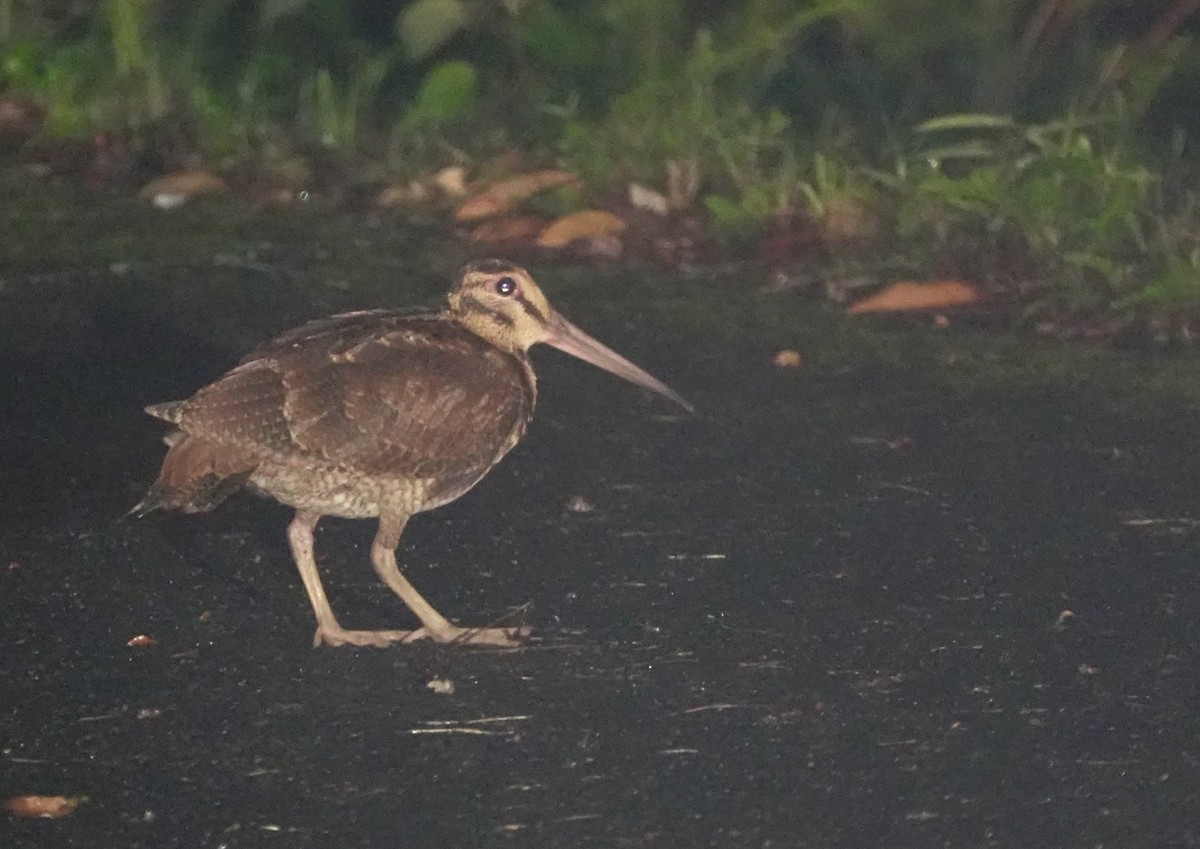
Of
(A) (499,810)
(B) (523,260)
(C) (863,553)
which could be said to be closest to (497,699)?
(A) (499,810)

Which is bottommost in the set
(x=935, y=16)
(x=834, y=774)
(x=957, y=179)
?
(x=834, y=774)

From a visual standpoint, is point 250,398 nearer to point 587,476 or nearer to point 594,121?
point 587,476

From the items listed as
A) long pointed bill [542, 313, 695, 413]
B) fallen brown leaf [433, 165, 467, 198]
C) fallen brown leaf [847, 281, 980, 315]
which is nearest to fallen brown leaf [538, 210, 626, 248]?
fallen brown leaf [433, 165, 467, 198]

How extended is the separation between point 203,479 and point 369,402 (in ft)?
1.40

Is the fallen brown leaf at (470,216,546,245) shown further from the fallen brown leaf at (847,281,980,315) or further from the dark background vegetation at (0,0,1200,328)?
the fallen brown leaf at (847,281,980,315)

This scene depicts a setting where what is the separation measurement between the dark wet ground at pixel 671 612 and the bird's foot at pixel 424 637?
0.04m

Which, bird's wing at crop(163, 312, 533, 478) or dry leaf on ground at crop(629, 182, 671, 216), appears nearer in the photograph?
bird's wing at crop(163, 312, 533, 478)

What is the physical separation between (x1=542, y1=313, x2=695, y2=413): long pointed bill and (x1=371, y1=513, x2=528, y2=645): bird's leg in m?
0.79

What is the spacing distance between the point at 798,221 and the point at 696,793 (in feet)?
13.6

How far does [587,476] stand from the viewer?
227 inches

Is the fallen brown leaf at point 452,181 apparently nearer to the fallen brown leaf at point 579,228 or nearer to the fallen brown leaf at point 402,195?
the fallen brown leaf at point 402,195

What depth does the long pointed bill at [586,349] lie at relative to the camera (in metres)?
5.36

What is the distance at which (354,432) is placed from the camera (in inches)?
183

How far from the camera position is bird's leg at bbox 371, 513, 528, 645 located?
4.70 metres
